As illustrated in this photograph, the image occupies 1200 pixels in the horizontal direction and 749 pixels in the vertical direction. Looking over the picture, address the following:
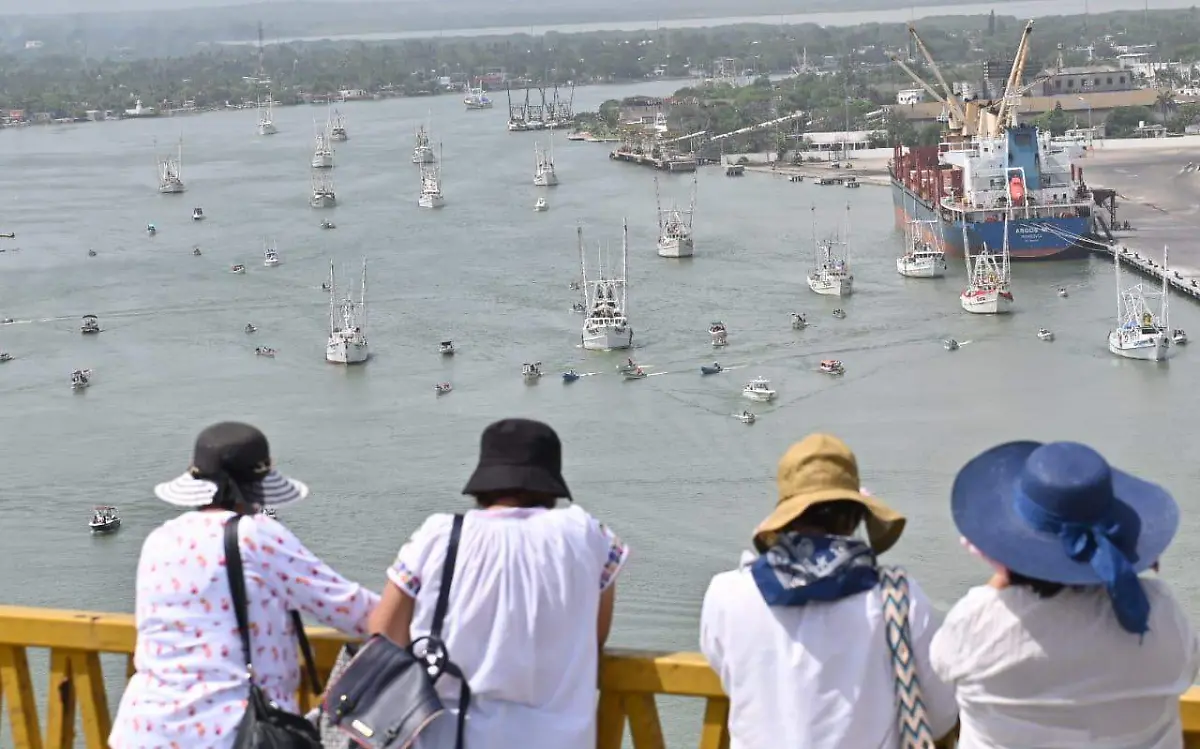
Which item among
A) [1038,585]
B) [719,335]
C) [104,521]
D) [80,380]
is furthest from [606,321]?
[1038,585]

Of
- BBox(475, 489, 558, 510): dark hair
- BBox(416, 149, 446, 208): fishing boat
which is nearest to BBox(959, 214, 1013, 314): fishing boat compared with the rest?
BBox(416, 149, 446, 208): fishing boat

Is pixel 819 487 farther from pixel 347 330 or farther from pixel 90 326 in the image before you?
pixel 90 326

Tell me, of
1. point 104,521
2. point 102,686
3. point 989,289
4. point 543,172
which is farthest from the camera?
point 543,172

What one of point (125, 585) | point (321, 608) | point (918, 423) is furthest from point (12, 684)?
point (918, 423)

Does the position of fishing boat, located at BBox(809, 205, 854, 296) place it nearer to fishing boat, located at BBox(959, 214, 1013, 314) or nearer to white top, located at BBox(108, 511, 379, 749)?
fishing boat, located at BBox(959, 214, 1013, 314)

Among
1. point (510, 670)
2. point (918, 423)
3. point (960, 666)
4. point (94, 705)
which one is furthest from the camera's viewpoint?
point (918, 423)


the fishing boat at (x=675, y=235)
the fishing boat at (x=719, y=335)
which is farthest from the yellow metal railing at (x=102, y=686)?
the fishing boat at (x=675, y=235)

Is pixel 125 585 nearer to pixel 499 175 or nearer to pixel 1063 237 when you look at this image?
pixel 1063 237
